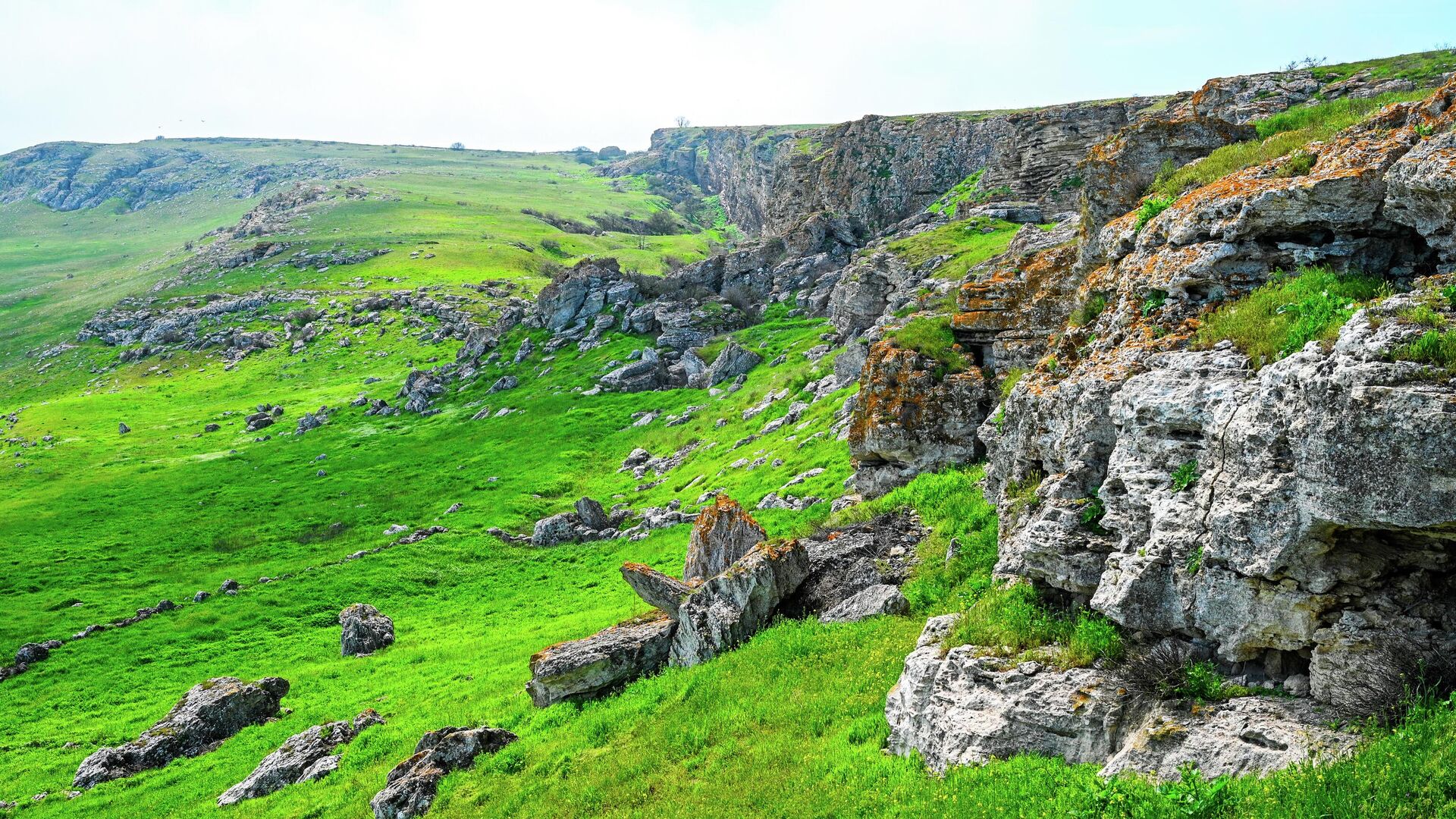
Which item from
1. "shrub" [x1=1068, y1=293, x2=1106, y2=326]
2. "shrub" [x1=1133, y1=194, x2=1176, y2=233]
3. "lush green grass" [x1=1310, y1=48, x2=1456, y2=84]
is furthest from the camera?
"lush green grass" [x1=1310, y1=48, x2=1456, y2=84]

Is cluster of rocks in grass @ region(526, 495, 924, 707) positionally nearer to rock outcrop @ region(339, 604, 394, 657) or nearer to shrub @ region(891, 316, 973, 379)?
shrub @ region(891, 316, 973, 379)

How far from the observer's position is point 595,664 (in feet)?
65.9

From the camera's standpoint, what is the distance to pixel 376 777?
21.2m

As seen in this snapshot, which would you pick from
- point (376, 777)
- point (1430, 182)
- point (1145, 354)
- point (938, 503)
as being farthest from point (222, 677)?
point (1430, 182)

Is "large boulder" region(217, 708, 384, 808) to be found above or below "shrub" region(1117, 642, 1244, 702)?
below

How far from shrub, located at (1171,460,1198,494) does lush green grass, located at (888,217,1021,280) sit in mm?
45522

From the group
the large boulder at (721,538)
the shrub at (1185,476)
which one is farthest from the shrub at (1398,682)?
the large boulder at (721,538)

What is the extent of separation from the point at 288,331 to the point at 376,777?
486 feet

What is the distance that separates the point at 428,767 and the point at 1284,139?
976 inches

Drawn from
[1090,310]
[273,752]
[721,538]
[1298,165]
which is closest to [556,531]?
[273,752]

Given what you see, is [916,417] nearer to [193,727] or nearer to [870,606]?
[870,606]

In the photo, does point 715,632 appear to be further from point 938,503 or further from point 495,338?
point 495,338

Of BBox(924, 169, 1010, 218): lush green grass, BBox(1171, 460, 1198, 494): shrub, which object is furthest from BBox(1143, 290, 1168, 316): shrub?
BBox(924, 169, 1010, 218): lush green grass

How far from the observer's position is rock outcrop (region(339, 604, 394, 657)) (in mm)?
37562
